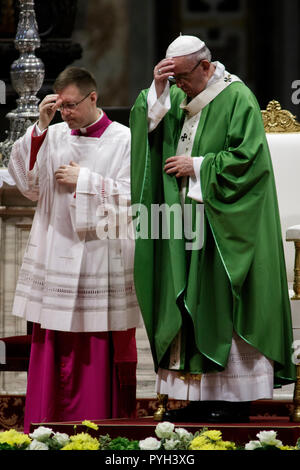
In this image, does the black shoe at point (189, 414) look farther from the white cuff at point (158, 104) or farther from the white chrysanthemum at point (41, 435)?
the white cuff at point (158, 104)

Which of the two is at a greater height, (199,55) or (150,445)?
(199,55)

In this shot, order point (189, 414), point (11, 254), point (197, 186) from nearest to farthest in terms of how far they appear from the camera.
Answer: point (197, 186), point (189, 414), point (11, 254)

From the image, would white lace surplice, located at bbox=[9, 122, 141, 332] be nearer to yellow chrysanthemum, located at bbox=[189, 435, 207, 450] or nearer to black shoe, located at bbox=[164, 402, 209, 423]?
black shoe, located at bbox=[164, 402, 209, 423]

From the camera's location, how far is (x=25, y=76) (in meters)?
6.95

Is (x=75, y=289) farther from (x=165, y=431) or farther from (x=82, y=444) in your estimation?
(x=82, y=444)

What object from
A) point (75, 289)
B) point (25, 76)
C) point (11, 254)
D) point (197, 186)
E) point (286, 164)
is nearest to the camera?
point (197, 186)

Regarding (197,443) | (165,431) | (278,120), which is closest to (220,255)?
(165,431)

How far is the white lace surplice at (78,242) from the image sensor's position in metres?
5.68

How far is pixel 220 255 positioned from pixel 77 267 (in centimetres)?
80

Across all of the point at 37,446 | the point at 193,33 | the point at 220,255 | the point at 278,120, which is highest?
the point at 193,33

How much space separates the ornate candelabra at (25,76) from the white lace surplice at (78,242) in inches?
44.5

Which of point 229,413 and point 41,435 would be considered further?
point 229,413

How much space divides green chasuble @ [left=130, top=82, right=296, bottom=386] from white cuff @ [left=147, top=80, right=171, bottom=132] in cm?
4

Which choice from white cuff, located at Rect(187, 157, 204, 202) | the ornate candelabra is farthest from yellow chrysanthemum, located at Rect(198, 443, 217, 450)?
the ornate candelabra
